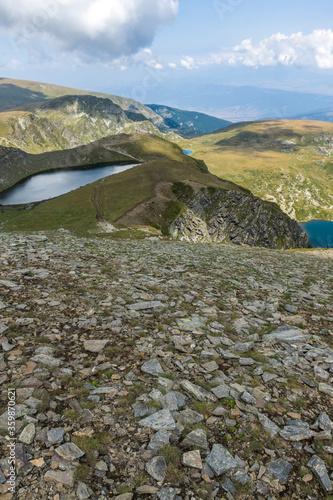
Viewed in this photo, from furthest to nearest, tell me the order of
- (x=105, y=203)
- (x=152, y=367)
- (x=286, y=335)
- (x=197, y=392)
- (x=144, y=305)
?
(x=105, y=203)
(x=144, y=305)
(x=286, y=335)
(x=152, y=367)
(x=197, y=392)

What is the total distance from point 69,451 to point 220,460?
9.64 feet

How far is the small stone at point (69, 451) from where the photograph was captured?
4663 mm

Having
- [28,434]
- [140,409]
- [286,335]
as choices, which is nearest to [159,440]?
[140,409]

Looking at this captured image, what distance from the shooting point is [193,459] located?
4922mm

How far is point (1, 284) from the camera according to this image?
11391 mm

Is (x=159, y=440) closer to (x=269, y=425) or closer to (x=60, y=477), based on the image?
(x=60, y=477)

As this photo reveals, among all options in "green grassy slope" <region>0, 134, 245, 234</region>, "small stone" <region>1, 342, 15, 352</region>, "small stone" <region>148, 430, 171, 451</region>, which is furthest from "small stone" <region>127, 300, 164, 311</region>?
"green grassy slope" <region>0, 134, 245, 234</region>

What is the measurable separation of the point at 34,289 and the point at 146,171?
131128 mm

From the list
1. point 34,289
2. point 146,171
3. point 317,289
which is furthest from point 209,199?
point 34,289

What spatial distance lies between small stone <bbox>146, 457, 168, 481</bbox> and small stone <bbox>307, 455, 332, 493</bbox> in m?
2.91

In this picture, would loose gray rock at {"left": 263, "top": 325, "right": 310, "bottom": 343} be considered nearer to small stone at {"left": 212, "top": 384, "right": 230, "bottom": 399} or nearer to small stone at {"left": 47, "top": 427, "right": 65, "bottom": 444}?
small stone at {"left": 212, "top": 384, "right": 230, "bottom": 399}

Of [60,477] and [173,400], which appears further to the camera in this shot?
[173,400]

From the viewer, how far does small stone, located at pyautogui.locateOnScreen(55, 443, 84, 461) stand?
4663 mm

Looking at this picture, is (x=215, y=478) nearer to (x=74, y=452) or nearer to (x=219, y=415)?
(x=219, y=415)
